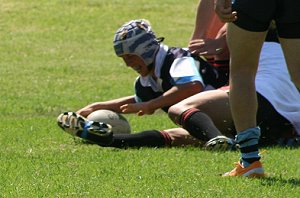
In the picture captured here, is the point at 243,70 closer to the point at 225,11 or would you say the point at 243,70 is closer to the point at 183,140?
the point at 225,11

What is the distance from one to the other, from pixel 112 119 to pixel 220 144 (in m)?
1.16

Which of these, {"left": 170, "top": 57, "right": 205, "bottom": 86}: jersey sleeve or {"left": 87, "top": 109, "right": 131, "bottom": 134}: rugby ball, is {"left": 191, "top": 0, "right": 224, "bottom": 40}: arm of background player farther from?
{"left": 87, "top": 109, "right": 131, "bottom": 134}: rugby ball

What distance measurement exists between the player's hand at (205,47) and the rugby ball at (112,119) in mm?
843

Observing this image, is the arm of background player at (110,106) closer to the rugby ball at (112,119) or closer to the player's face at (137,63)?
the rugby ball at (112,119)

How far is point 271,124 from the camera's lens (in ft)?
28.1

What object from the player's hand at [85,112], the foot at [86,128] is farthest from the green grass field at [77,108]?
the player's hand at [85,112]

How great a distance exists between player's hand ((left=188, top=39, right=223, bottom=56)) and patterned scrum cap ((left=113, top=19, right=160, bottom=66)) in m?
0.33

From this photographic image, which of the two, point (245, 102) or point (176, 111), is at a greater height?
point (245, 102)

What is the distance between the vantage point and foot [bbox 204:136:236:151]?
798cm

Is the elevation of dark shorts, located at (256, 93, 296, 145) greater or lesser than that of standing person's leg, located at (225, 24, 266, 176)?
lesser

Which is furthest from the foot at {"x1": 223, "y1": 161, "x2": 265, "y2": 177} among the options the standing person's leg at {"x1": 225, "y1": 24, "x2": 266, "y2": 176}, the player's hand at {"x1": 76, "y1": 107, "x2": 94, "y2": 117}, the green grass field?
the player's hand at {"x1": 76, "y1": 107, "x2": 94, "y2": 117}

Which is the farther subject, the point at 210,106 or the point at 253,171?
the point at 210,106

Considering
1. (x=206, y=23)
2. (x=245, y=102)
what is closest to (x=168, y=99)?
(x=206, y=23)

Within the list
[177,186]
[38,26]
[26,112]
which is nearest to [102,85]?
[26,112]
